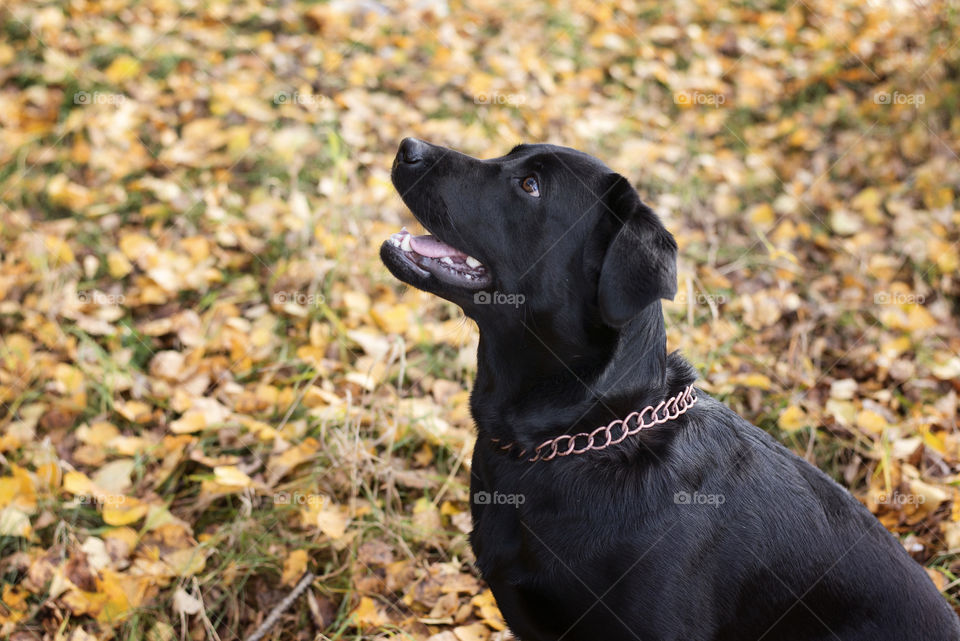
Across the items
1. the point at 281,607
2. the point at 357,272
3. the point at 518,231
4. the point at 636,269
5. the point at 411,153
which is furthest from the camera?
the point at 357,272

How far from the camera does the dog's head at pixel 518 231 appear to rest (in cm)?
251

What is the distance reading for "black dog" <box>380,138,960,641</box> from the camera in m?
2.28

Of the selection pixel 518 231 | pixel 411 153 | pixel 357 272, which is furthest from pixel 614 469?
pixel 357 272

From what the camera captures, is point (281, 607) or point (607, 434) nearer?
point (607, 434)

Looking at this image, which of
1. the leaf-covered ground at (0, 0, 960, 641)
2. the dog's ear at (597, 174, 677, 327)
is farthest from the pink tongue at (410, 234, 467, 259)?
the leaf-covered ground at (0, 0, 960, 641)

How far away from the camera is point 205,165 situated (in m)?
5.08

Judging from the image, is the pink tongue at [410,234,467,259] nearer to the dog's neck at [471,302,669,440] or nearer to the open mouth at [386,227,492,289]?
the open mouth at [386,227,492,289]

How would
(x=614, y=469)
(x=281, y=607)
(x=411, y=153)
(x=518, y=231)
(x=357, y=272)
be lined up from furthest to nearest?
1. (x=357, y=272)
2. (x=281, y=607)
3. (x=411, y=153)
4. (x=518, y=231)
5. (x=614, y=469)

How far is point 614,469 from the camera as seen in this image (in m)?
2.38

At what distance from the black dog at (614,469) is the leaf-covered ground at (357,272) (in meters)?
0.83

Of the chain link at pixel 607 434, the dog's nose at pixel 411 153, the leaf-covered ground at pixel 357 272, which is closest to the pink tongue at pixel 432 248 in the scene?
the dog's nose at pixel 411 153

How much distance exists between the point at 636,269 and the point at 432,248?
793 mm

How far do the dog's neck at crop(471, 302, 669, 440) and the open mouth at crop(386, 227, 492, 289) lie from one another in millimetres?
196

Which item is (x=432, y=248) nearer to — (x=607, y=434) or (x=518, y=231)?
(x=518, y=231)
